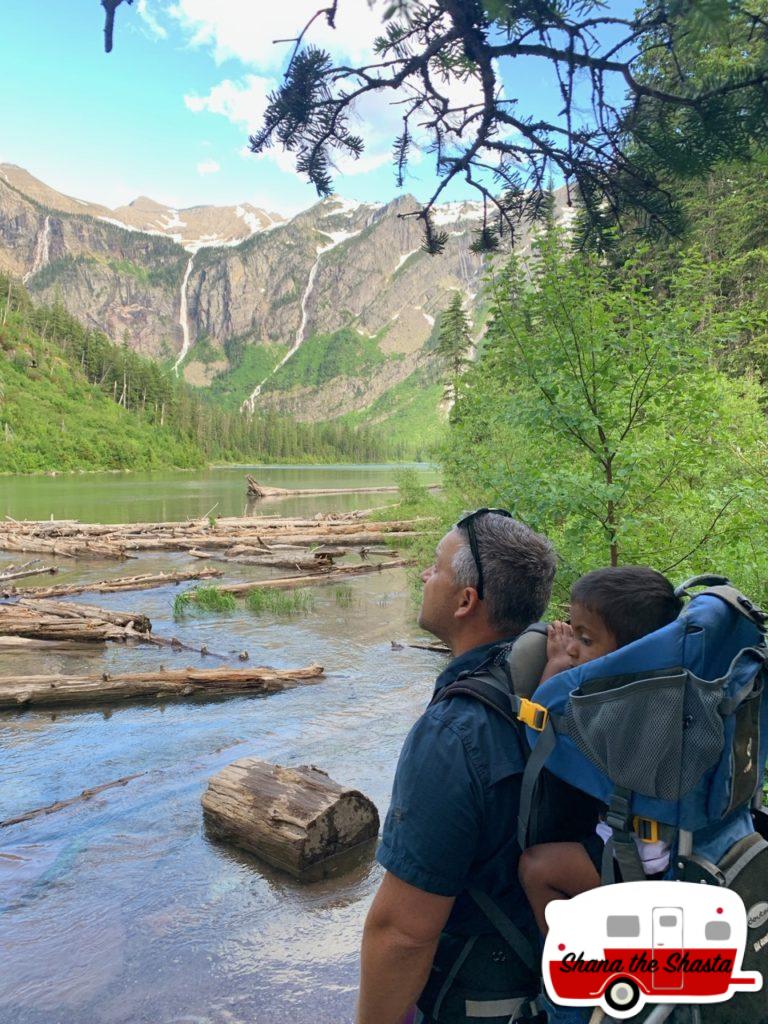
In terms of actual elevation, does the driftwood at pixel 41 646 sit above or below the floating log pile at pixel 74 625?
below

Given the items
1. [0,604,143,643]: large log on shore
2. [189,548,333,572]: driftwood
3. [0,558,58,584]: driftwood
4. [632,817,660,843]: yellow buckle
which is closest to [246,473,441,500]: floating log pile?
[189,548,333,572]: driftwood

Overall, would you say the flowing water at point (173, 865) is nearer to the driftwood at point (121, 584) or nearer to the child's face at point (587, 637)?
the child's face at point (587, 637)

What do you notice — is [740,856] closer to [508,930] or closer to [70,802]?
[508,930]

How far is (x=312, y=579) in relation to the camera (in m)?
23.1

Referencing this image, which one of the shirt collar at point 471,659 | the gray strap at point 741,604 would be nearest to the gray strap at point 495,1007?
the shirt collar at point 471,659

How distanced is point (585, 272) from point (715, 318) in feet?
4.95

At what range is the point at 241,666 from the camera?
13828mm

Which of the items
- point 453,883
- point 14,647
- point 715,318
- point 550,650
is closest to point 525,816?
point 453,883

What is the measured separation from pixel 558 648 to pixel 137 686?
10719 millimetres

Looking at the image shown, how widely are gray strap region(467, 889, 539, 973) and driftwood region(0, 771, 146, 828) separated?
23.0ft

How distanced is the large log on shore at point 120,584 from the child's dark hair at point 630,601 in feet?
67.0

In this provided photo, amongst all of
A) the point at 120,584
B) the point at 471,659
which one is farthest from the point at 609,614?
the point at 120,584

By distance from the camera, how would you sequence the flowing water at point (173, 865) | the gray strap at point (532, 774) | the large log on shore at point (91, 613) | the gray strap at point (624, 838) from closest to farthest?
1. the gray strap at point (624, 838)
2. the gray strap at point (532, 774)
3. the flowing water at point (173, 865)
4. the large log on shore at point (91, 613)

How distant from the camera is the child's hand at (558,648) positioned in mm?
A: 2107
